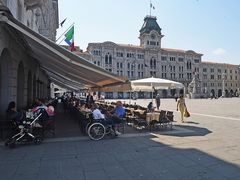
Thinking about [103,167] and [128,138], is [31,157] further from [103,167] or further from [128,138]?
[128,138]

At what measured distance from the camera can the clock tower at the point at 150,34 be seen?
328 feet

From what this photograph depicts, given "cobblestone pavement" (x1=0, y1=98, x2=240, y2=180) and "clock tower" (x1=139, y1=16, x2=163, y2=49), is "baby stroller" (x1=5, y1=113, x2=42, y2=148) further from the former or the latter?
"clock tower" (x1=139, y1=16, x2=163, y2=49)

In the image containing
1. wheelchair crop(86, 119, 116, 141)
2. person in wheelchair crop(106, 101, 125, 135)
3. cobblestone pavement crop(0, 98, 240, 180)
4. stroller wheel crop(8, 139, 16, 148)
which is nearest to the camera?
cobblestone pavement crop(0, 98, 240, 180)

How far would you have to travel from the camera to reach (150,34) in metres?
100

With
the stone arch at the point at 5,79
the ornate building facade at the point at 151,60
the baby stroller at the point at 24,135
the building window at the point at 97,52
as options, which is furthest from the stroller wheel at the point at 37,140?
the building window at the point at 97,52

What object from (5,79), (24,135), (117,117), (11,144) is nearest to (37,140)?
(24,135)

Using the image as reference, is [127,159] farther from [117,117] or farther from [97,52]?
[97,52]

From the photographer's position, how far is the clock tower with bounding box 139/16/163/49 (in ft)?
328

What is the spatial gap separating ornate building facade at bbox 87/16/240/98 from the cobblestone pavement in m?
78.5

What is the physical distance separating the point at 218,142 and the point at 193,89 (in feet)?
201

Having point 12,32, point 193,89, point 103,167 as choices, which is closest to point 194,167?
point 103,167

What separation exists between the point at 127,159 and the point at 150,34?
97.9m

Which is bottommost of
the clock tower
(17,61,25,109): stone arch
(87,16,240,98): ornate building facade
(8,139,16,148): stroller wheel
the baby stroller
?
(8,139,16,148): stroller wheel

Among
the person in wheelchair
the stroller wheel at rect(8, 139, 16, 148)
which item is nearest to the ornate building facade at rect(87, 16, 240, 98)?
the person in wheelchair
